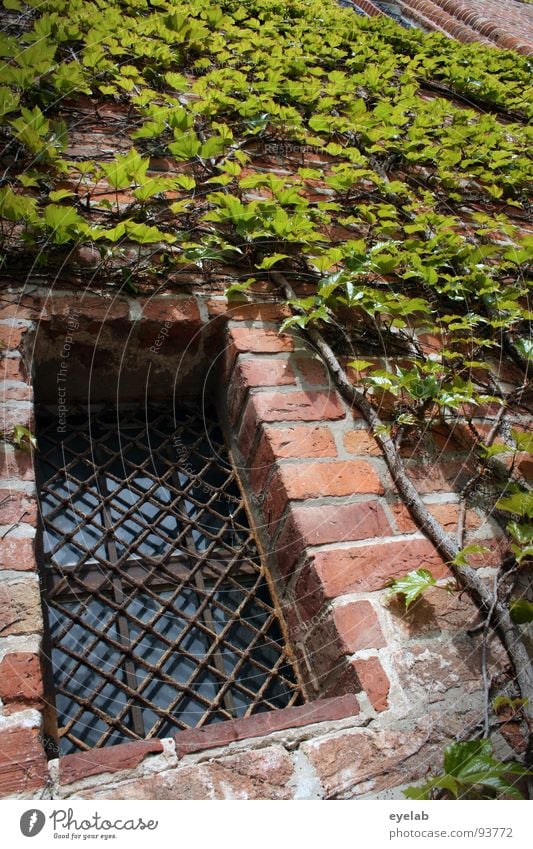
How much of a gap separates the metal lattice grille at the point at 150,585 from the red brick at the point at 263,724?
0.20 meters

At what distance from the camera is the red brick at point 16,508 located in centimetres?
123

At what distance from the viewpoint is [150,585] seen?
1455 mm

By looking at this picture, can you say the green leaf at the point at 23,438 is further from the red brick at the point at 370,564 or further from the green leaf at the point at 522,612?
the green leaf at the point at 522,612

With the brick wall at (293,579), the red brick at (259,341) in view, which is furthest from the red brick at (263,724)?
the red brick at (259,341)

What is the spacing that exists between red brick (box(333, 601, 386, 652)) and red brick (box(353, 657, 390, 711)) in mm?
28

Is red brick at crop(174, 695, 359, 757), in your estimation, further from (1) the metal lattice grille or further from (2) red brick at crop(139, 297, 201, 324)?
(2) red brick at crop(139, 297, 201, 324)

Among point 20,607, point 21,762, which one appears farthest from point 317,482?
point 21,762

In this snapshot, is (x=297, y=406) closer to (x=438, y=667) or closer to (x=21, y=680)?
(x=438, y=667)

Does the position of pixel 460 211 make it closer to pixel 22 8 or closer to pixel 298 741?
pixel 22 8

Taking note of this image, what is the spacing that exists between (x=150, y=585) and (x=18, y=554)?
351mm

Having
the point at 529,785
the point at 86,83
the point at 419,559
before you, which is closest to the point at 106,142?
the point at 86,83

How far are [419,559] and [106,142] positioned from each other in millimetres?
1542

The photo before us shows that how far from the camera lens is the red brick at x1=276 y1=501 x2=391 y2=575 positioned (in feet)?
4.40

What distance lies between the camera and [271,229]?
1.80 m
